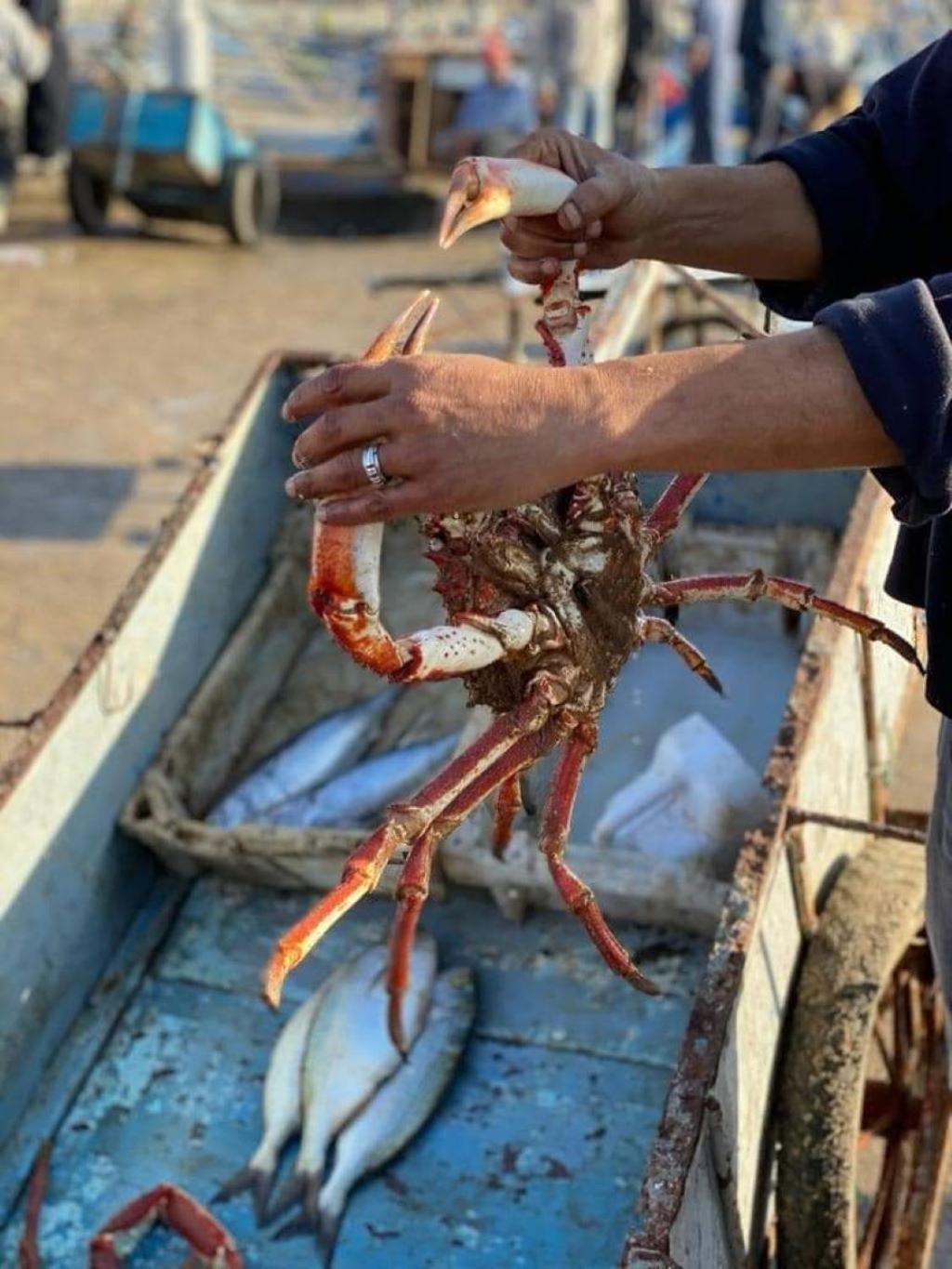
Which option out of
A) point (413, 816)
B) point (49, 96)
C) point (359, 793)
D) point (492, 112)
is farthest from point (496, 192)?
point (492, 112)

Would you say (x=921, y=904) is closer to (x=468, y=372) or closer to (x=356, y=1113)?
(x=356, y=1113)

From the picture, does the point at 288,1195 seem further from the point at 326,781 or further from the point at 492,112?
the point at 492,112

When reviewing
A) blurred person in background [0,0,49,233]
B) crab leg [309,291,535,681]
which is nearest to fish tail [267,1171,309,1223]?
crab leg [309,291,535,681]

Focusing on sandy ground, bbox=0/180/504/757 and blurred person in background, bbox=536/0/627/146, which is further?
blurred person in background, bbox=536/0/627/146

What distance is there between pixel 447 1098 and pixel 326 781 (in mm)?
1056

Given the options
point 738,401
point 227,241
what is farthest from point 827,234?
point 227,241

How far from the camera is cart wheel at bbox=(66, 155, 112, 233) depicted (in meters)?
11.2

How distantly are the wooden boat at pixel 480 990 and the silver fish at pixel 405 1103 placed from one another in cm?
6

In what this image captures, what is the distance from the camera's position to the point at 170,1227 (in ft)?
10.2

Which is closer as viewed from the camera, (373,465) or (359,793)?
(373,465)

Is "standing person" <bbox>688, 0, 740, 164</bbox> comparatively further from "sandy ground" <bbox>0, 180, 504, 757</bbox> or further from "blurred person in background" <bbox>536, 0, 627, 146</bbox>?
"sandy ground" <bbox>0, 180, 504, 757</bbox>

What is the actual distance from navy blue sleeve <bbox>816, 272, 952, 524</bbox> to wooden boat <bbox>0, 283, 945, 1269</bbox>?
1048 millimetres

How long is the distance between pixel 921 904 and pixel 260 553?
2324 mm

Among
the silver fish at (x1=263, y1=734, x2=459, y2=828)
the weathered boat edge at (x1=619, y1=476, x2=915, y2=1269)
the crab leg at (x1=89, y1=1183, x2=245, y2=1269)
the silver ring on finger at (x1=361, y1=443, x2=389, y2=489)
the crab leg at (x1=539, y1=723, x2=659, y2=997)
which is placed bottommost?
the crab leg at (x1=89, y1=1183, x2=245, y2=1269)
